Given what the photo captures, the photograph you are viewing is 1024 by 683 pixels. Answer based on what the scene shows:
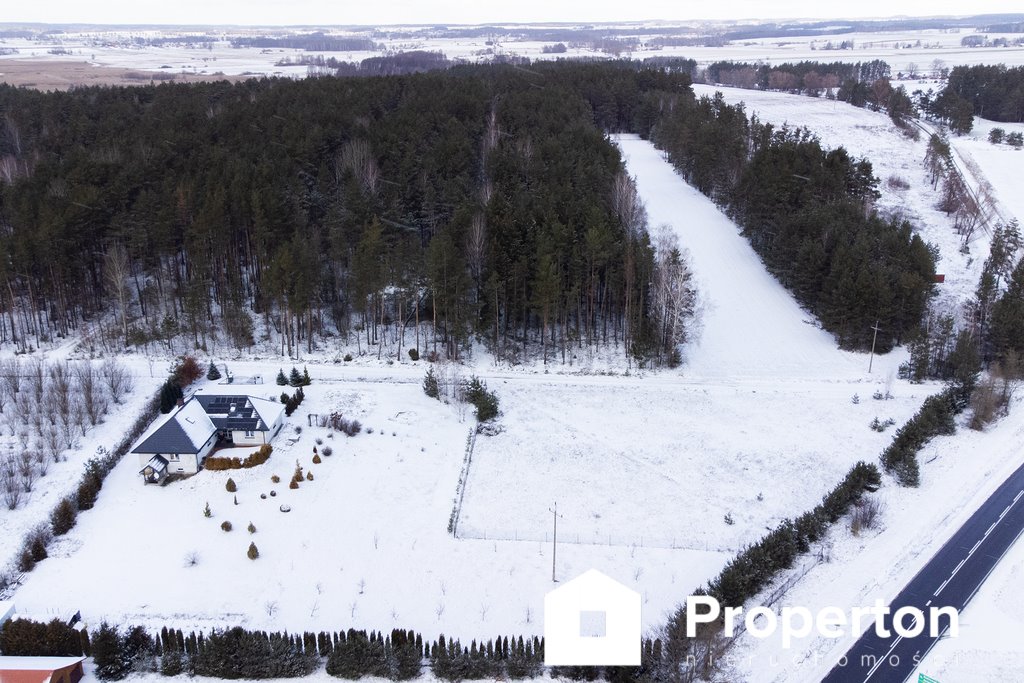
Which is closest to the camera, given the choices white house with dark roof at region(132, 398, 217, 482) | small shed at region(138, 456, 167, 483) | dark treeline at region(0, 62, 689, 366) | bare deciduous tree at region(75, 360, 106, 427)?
small shed at region(138, 456, 167, 483)

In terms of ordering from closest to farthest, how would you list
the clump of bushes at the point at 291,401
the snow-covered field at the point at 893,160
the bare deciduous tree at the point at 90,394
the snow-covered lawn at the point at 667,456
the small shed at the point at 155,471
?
1. the snow-covered lawn at the point at 667,456
2. the small shed at the point at 155,471
3. the bare deciduous tree at the point at 90,394
4. the clump of bushes at the point at 291,401
5. the snow-covered field at the point at 893,160

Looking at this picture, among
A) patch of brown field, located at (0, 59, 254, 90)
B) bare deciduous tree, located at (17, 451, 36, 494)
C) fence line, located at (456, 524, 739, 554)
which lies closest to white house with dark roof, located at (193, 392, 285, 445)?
bare deciduous tree, located at (17, 451, 36, 494)

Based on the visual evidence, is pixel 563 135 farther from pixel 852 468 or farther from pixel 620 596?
pixel 620 596

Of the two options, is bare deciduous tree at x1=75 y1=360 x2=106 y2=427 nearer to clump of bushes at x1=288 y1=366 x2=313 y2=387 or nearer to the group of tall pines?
the group of tall pines

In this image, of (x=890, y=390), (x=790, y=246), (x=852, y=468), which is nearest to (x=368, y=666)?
(x=852, y=468)

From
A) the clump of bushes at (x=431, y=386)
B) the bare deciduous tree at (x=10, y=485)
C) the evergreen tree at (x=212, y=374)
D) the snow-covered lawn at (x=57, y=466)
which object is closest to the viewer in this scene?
the snow-covered lawn at (x=57, y=466)

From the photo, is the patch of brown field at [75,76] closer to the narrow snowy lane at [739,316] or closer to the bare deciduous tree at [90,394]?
the narrow snowy lane at [739,316]

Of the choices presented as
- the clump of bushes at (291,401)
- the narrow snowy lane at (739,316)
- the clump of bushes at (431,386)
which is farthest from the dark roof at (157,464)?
the narrow snowy lane at (739,316)
